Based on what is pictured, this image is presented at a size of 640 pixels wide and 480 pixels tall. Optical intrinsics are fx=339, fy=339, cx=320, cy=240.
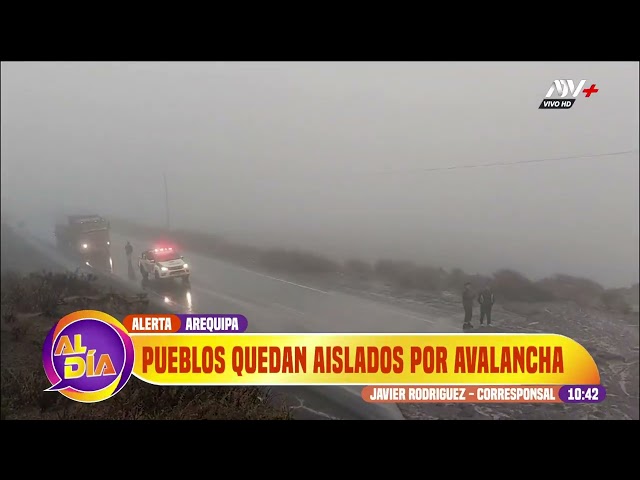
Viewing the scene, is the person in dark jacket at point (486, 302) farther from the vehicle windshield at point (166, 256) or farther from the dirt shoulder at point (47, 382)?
the vehicle windshield at point (166, 256)

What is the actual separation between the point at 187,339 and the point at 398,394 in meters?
2.43

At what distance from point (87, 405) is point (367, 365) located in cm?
313

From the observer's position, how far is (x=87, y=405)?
12.3 feet

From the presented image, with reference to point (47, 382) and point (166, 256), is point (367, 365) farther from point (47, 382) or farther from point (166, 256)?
point (47, 382)

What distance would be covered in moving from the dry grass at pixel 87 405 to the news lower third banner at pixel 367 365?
0.42 ft

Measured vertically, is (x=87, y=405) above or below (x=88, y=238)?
below

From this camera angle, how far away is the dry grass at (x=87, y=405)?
3707mm

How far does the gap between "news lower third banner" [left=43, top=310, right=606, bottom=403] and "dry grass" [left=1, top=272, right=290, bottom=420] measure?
0.13 meters

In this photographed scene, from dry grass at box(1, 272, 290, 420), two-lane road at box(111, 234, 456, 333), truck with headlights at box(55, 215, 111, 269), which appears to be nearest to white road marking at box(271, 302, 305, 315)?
two-lane road at box(111, 234, 456, 333)

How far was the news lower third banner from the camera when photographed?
3691 millimetres

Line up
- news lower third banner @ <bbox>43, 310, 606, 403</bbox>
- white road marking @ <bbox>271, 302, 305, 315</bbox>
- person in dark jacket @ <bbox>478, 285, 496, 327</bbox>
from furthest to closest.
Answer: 1. white road marking @ <bbox>271, 302, 305, 315</bbox>
2. person in dark jacket @ <bbox>478, 285, 496, 327</bbox>
3. news lower third banner @ <bbox>43, 310, 606, 403</bbox>

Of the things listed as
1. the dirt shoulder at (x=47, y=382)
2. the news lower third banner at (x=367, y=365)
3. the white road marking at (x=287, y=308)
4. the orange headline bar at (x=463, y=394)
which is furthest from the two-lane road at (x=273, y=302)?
the orange headline bar at (x=463, y=394)

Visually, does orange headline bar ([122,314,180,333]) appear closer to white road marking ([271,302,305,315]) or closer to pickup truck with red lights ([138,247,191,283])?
pickup truck with red lights ([138,247,191,283])

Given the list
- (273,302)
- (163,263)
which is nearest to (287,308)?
(273,302)
